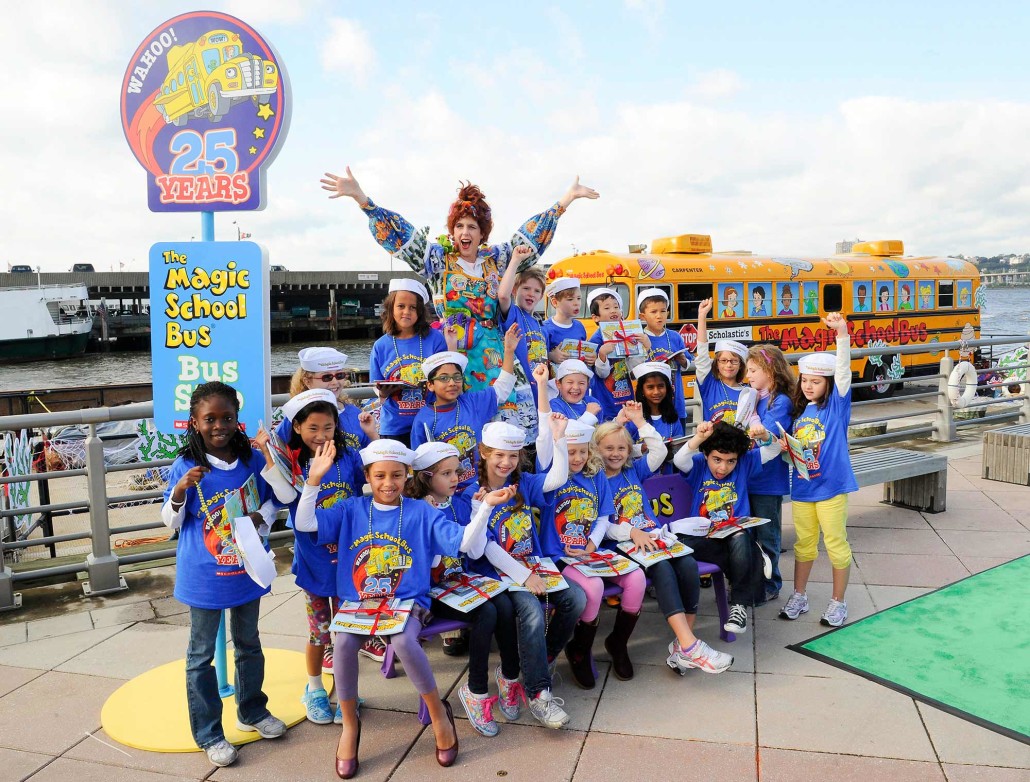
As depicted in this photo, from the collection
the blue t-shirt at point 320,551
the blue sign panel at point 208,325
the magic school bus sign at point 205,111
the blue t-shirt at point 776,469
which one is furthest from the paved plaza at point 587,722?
the magic school bus sign at point 205,111

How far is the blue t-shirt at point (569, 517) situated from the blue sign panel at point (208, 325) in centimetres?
147

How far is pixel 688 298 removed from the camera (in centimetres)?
1451

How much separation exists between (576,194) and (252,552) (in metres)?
2.86

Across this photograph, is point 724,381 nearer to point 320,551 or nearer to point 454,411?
point 454,411

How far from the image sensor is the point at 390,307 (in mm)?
4289

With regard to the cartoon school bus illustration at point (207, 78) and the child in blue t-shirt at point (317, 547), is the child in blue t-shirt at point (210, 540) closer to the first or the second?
the child in blue t-shirt at point (317, 547)

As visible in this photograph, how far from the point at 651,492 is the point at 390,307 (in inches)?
71.3

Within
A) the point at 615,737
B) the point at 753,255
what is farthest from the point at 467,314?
the point at 753,255

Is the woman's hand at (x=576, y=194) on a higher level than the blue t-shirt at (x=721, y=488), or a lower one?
higher

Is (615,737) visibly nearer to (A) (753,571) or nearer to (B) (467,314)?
(A) (753,571)

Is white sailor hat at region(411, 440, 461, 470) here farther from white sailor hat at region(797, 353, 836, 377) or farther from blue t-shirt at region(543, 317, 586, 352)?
white sailor hat at region(797, 353, 836, 377)

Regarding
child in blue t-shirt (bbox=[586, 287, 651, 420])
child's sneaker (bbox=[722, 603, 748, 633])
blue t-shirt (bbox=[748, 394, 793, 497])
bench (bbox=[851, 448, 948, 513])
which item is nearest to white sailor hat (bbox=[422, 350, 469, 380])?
child in blue t-shirt (bbox=[586, 287, 651, 420])

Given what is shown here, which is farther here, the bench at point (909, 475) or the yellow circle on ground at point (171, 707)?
the bench at point (909, 475)

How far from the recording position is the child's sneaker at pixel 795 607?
4688 millimetres
